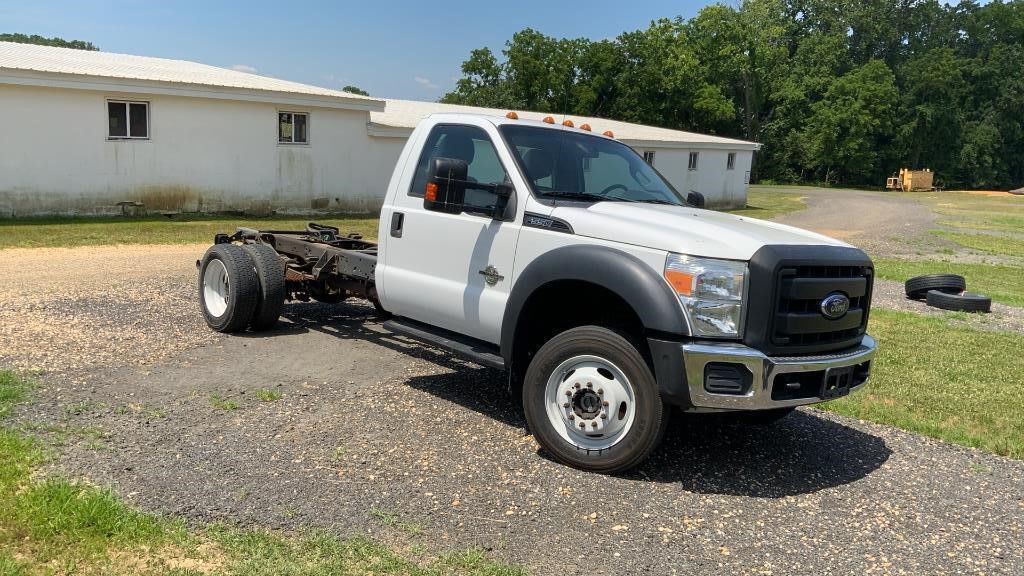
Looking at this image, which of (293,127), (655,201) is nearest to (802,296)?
(655,201)

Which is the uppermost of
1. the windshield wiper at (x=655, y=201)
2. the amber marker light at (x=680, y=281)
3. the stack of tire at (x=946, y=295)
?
the windshield wiper at (x=655, y=201)

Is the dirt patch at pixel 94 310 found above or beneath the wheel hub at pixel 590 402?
beneath

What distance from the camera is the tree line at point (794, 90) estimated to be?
2350 inches

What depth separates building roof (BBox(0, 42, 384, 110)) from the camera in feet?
59.8

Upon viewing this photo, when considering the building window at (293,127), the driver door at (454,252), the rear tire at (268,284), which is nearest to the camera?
the driver door at (454,252)

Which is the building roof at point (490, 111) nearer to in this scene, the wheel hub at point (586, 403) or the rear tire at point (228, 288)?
the rear tire at point (228, 288)

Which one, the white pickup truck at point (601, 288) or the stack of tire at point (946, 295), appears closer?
the white pickup truck at point (601, 288)

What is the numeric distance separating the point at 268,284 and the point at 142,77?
14398mm

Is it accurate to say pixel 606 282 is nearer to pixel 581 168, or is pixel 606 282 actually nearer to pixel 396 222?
pixel 581 168

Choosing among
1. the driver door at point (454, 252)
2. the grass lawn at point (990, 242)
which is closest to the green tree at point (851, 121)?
the grass lawn at point (990, 242)

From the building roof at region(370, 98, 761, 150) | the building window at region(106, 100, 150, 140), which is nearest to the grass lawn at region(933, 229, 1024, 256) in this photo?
the building roof at region(370, 98, 761, 150)

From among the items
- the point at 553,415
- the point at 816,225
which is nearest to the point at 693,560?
the point at 553,415

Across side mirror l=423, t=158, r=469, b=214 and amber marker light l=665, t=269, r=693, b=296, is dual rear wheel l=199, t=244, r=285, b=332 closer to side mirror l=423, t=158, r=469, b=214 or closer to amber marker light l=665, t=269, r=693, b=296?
side mirror l=423, t=158, r=469, b=214

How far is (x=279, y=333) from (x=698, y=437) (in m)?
4.43
